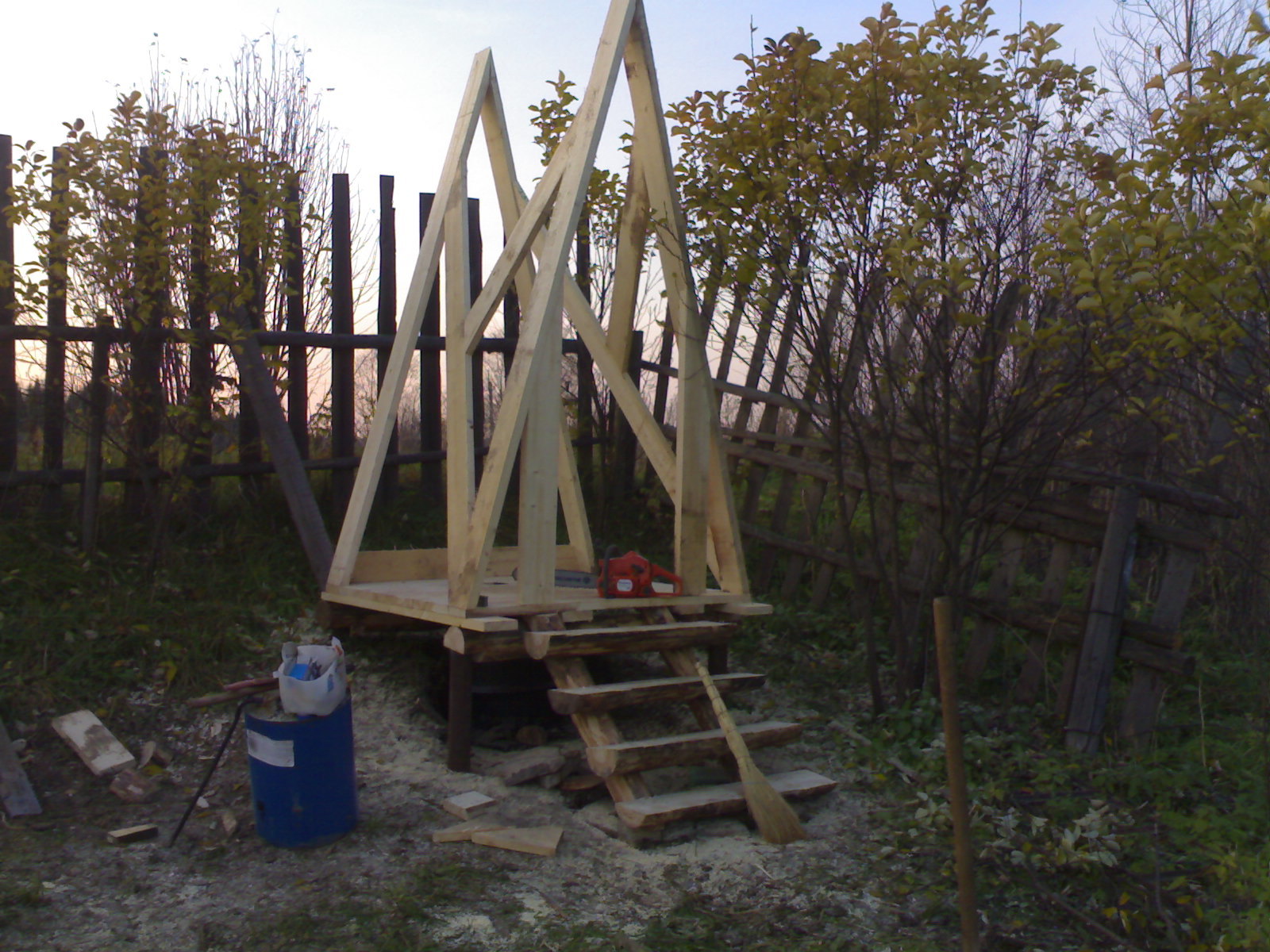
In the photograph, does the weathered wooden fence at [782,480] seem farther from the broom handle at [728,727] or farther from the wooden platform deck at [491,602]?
the broom handle at [728,727]

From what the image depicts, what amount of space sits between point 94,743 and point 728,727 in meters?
2.68

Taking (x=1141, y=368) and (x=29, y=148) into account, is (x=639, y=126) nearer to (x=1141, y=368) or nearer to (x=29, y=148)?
(x=1141, y=368)

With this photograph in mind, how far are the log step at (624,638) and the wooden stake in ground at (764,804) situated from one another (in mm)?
635

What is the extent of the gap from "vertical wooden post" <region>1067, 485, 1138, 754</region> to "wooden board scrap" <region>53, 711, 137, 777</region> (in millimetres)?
4128

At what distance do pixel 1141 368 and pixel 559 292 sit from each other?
8.44 feet

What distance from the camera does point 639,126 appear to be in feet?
17.7

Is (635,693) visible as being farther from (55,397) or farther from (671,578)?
(55,397)

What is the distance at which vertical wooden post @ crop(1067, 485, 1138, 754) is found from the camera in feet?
16.3

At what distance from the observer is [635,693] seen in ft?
14.9

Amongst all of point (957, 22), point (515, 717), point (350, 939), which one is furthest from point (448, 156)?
point (350, 939)

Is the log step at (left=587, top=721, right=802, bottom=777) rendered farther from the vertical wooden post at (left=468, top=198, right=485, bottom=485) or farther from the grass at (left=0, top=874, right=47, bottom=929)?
the vertical wooden post at (left=468, top=198, right=485, bottom=485)

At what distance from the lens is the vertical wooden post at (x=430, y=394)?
7.63 meters

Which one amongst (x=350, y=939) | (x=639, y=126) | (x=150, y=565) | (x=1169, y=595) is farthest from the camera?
(x=150, y=565)

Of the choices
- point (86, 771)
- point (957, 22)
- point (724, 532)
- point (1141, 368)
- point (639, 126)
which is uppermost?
point (957, 22)
